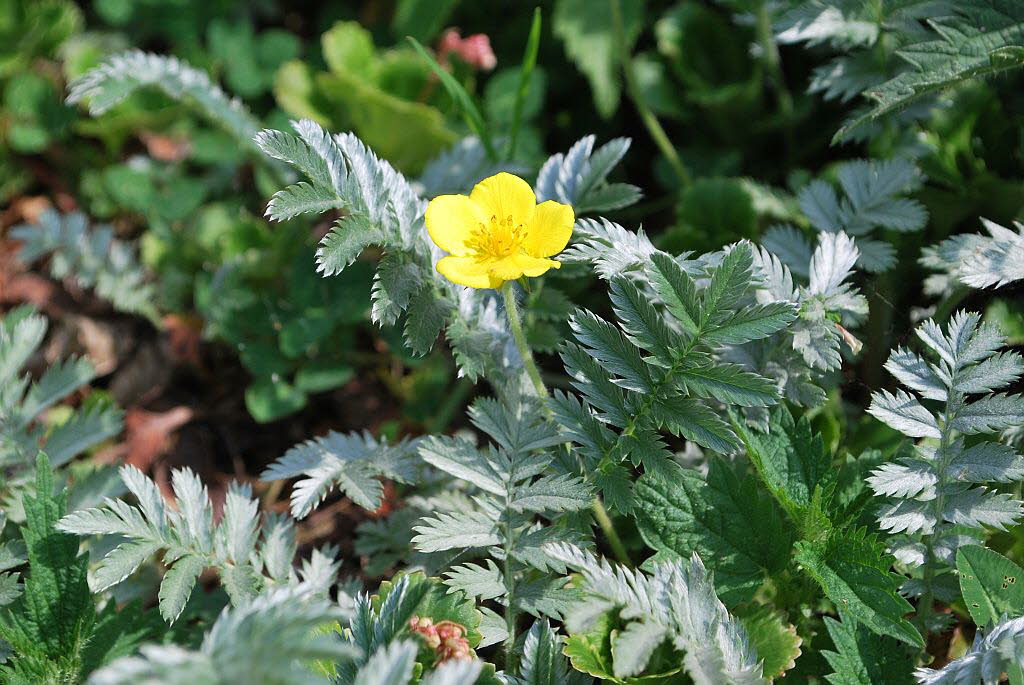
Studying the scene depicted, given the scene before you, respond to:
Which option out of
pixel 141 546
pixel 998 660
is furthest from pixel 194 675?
pixel 998 660

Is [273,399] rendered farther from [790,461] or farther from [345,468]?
[790,461]

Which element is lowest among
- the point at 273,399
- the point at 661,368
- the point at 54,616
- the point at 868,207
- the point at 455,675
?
the point at 273,399

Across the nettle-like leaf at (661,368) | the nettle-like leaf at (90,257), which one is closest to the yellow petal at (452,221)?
the nettle-like leaf at (661,368)

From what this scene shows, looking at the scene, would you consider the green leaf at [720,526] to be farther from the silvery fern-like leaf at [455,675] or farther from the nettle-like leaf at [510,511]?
the silvery fern-like leaf at [455,675]

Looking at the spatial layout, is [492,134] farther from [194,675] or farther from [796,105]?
[194,675]

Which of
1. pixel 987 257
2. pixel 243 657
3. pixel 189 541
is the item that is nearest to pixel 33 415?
pixel 189 541

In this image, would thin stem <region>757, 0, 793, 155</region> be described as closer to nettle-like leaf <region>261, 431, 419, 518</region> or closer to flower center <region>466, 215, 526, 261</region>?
flower center <region>466, 215, 526, 261</region>
